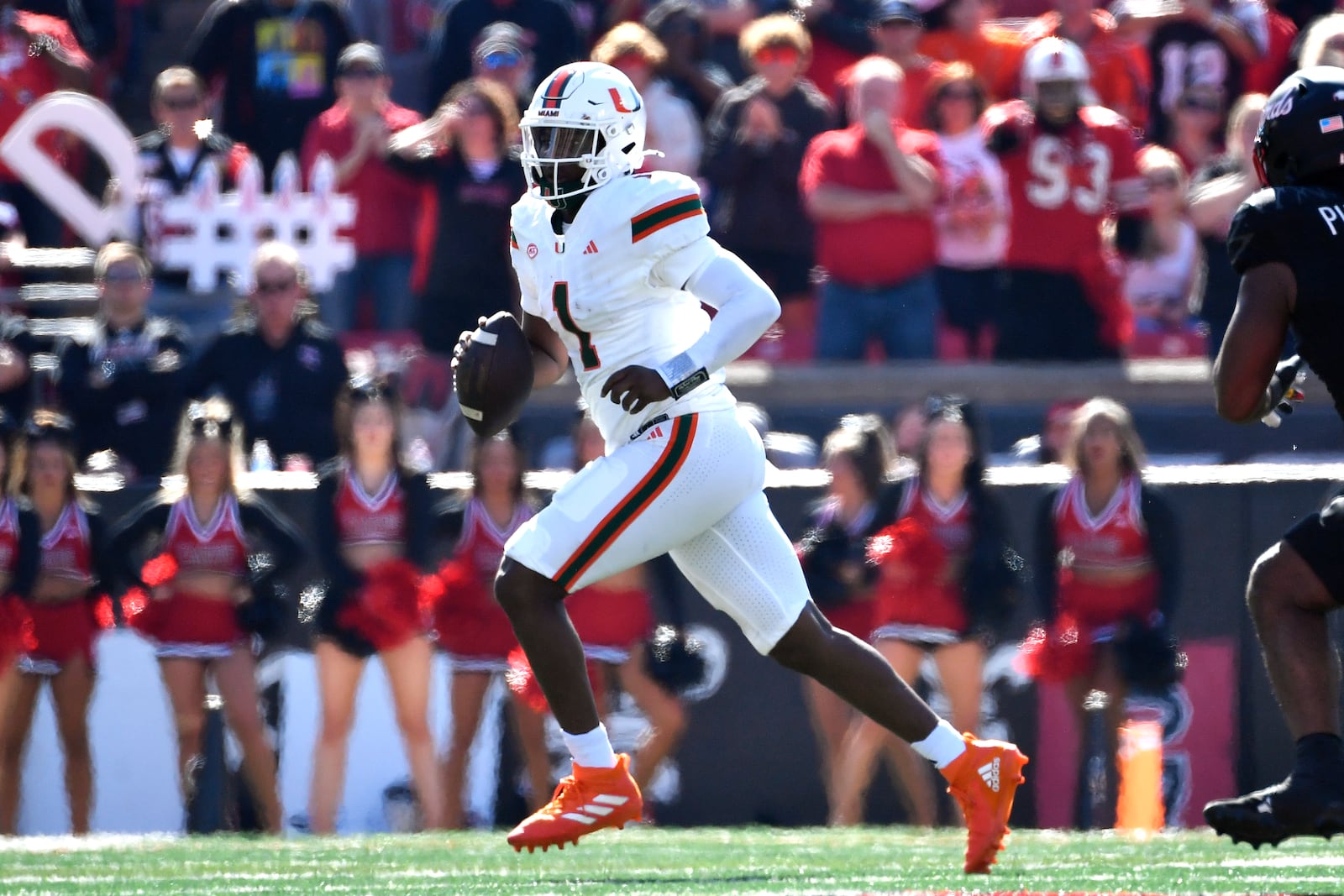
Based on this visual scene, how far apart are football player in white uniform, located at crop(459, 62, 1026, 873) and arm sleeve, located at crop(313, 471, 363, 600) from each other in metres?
3.02

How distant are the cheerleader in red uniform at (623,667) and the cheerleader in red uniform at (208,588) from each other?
3.22ft

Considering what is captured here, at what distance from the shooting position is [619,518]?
5.23m

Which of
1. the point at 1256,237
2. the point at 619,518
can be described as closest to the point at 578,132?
the point at 619,518

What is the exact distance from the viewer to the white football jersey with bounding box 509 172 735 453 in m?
5.28

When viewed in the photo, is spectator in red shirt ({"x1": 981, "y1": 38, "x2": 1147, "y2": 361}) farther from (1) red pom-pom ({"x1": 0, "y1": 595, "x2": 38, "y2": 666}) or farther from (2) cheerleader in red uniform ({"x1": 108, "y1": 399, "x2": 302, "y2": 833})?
(1) red pom-pom ({"x1": 0, "y1": 595, "x2": 38, "y2": 666})

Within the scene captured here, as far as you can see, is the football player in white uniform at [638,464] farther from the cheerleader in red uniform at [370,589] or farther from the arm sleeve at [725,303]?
the cheerleader in red uniform at [370,589]

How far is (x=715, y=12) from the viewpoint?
37.7 feet

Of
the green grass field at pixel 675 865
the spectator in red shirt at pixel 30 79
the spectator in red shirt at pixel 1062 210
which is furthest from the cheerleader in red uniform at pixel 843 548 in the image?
the spectator in red shirt at pixel 30 79

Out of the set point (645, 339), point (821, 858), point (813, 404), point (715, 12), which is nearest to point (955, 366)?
point (813, 404)

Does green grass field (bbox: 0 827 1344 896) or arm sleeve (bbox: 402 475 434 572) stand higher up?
arm sleeve (bbox: 402 475 434 572)

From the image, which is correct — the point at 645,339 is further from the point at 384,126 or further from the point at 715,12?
the point at 715,12

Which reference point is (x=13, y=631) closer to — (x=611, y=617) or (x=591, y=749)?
(x=611, y=617)

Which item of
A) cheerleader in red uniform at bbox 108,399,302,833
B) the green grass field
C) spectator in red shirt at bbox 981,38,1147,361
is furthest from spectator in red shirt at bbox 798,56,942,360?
the green grass field

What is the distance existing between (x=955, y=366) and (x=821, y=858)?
3.68 m
